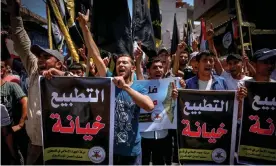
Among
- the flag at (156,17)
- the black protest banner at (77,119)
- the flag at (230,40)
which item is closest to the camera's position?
the black protest banner at (77,119)

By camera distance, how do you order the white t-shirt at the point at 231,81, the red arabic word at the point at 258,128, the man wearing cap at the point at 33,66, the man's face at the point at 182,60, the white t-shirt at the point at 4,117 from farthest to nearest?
1. the man's face at the point at 182,60
2. the white t-shirt at the point at 231,81
3. the white t-shirt at the point at 4,117
4. the red arabic word at the point at 258,128
5. the man wearing cap at the point at 33,66

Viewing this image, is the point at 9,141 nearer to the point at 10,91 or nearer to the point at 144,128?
the point at 10,91

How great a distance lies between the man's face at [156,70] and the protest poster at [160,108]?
0.31 feet

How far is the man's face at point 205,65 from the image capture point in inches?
151

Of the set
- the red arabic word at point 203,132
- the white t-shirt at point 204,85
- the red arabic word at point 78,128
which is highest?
the white t-shirt at point 204,85

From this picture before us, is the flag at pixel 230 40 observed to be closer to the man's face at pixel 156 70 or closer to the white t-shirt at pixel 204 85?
the man's face at pixel 156 70

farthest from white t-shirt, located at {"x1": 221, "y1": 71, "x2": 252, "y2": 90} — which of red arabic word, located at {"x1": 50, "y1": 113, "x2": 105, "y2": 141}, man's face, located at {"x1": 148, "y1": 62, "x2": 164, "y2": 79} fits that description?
red arabic word, located at {"x1": 50, "y1": 113, "x2": 105, "y2": 141}

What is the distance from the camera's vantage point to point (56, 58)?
3395 mm

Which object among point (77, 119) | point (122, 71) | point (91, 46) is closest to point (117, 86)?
point (122, 71)

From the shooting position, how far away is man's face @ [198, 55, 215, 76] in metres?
3.83

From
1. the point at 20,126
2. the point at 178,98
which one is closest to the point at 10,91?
the point at 20,126

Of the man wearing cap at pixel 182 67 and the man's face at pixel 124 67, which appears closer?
the man's face at pixel 124 67

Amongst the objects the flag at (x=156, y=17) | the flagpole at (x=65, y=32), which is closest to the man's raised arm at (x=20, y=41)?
the flagpole at (x=65, y=32)

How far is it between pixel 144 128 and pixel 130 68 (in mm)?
1187
